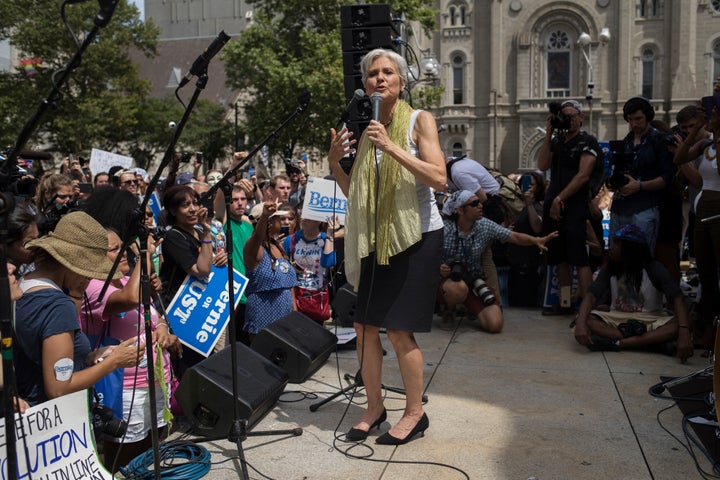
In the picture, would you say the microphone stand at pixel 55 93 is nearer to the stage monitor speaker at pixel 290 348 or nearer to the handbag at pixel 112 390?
the handbag at pixel 112 390

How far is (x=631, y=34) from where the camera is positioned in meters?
44.9

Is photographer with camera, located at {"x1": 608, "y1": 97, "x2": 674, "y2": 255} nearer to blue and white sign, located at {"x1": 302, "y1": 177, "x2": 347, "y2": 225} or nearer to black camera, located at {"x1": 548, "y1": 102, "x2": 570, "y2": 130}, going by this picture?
black camera, located at {"x1": 548, "y1": 102, "x2": 570, "y2": 130}

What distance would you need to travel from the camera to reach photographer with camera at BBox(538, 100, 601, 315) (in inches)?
293

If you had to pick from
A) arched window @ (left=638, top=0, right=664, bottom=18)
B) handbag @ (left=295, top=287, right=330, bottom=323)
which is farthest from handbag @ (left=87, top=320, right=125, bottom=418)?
arched window @ (left=638, top=0, right=664, bottom=18)

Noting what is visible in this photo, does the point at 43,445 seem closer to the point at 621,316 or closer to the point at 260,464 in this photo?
the point at 260,464

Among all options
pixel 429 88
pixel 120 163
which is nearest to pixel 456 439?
pixel 120 163

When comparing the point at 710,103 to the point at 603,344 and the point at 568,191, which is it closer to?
the point at 603,344

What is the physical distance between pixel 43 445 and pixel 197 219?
2.48 m

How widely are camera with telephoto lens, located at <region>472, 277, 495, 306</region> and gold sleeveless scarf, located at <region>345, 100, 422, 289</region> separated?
347cm

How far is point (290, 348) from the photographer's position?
520cm

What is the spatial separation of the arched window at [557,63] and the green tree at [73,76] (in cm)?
2555

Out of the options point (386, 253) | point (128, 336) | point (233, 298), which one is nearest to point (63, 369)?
point (128, 336)

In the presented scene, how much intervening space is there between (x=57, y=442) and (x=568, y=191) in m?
5.88

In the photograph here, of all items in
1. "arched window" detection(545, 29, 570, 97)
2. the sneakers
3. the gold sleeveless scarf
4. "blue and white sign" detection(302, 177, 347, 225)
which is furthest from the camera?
"arched window" detection(545, 29, 570, 97)
